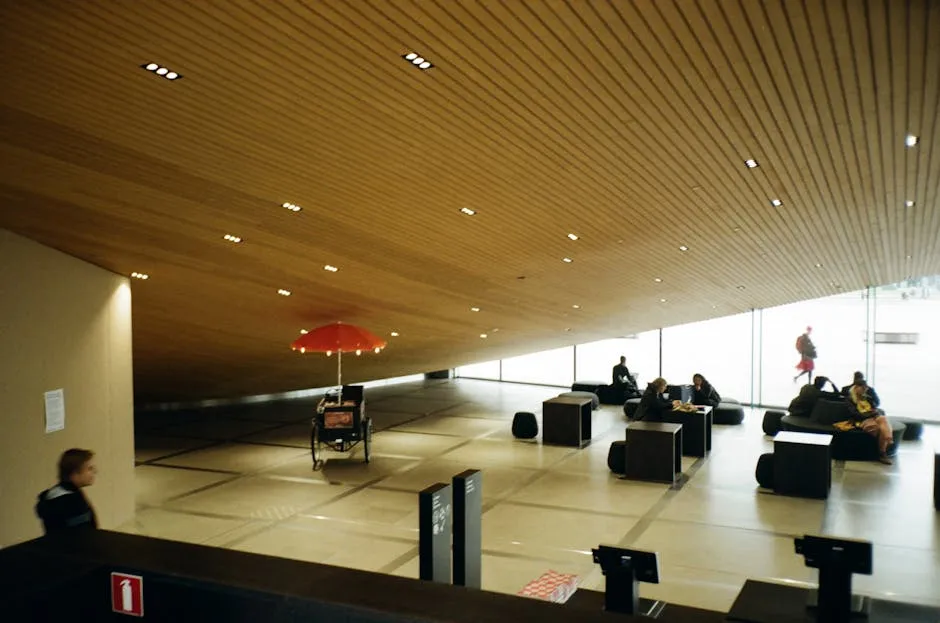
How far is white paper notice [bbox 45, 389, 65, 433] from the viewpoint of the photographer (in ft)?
28.1

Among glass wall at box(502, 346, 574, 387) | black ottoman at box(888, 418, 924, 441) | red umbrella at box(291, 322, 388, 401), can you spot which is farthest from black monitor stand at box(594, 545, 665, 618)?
glass wall at box(502, 346, 574, 387)

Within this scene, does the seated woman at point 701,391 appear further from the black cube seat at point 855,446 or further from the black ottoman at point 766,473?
the black ottoman at point 766,473

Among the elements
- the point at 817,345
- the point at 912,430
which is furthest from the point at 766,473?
the point at 817,345

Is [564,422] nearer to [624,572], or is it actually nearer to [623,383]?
[623,383]

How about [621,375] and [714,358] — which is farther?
[714,358]

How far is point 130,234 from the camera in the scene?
8445mm

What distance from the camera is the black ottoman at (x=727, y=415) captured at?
59.2ft

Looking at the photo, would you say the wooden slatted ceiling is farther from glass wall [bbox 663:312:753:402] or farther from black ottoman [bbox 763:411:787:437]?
glass wall [bbox 663:312:753:402]

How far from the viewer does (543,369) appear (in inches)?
1233

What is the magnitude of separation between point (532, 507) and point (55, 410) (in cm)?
576

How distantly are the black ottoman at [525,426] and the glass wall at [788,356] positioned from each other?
7512 mm

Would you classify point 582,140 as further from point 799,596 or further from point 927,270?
point 927,270

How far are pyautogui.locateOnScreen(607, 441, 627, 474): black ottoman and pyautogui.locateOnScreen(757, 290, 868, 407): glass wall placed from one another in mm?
9824

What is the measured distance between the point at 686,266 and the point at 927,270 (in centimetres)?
820
